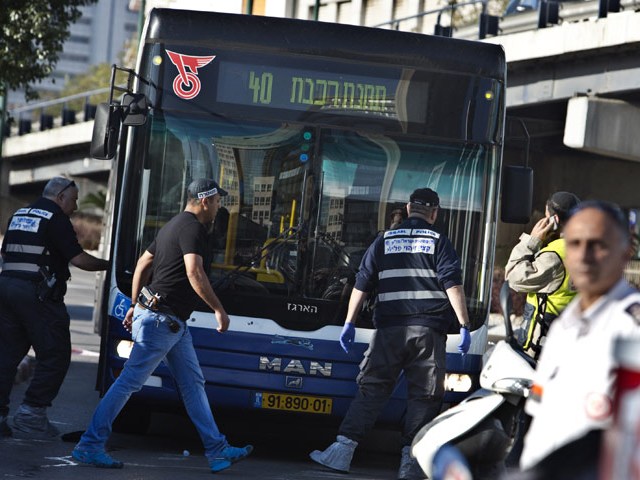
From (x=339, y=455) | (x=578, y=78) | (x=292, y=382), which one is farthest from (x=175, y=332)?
(x=578, y=78)

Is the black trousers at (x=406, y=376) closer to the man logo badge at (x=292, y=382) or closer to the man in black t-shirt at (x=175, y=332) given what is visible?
the man logo badge at (x=292, y=382)

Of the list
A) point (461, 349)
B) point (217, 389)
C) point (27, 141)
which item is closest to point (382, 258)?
point (461, 349)

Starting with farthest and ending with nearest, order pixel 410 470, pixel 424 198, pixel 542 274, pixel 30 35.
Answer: pixel 30 35, pixel 424 198, pixel 410 470, pixel 542 274

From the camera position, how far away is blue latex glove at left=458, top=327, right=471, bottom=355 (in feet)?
29.1

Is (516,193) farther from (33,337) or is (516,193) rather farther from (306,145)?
(33,337)

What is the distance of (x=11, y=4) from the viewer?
1891 cm

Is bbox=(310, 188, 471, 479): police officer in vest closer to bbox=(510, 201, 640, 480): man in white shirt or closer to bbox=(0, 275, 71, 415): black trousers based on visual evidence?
bbox=(0, 275, 71, 415): black trousers

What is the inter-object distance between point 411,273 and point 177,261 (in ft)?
4.82

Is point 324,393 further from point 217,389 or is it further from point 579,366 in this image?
point 579,366

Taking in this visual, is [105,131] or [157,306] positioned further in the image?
[105,131]

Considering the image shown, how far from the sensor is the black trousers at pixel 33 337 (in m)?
9.42

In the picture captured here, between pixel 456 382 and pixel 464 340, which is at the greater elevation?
pixel 464 340

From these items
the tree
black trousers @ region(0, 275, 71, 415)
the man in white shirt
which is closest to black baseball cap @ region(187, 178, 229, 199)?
black trousers @ region(0, 275, 71, 415)

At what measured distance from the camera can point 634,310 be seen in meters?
3.56
